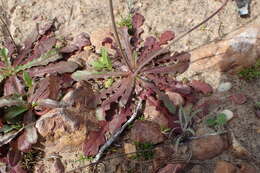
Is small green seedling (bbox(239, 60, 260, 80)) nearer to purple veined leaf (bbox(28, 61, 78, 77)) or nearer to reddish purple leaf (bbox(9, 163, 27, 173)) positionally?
purple veined leaf (bbox(28, 61, 78, 77))

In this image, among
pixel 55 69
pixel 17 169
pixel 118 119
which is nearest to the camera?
pixel 17 169

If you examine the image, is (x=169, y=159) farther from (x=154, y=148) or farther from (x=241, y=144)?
(x=241, y=144)

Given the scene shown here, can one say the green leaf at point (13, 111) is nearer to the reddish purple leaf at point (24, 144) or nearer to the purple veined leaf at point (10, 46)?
the reddish purple leaf at point (24, 144)

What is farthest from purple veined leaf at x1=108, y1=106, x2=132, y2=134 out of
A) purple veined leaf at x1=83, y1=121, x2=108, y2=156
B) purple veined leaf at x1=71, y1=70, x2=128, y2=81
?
purple veined leaf at x1=71, y1=70, x2=128, y2=81

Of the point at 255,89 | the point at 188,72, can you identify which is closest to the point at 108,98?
the point at 188,72

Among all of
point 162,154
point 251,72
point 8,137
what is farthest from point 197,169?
point 8,137

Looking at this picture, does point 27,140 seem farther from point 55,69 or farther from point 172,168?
point 172,168
